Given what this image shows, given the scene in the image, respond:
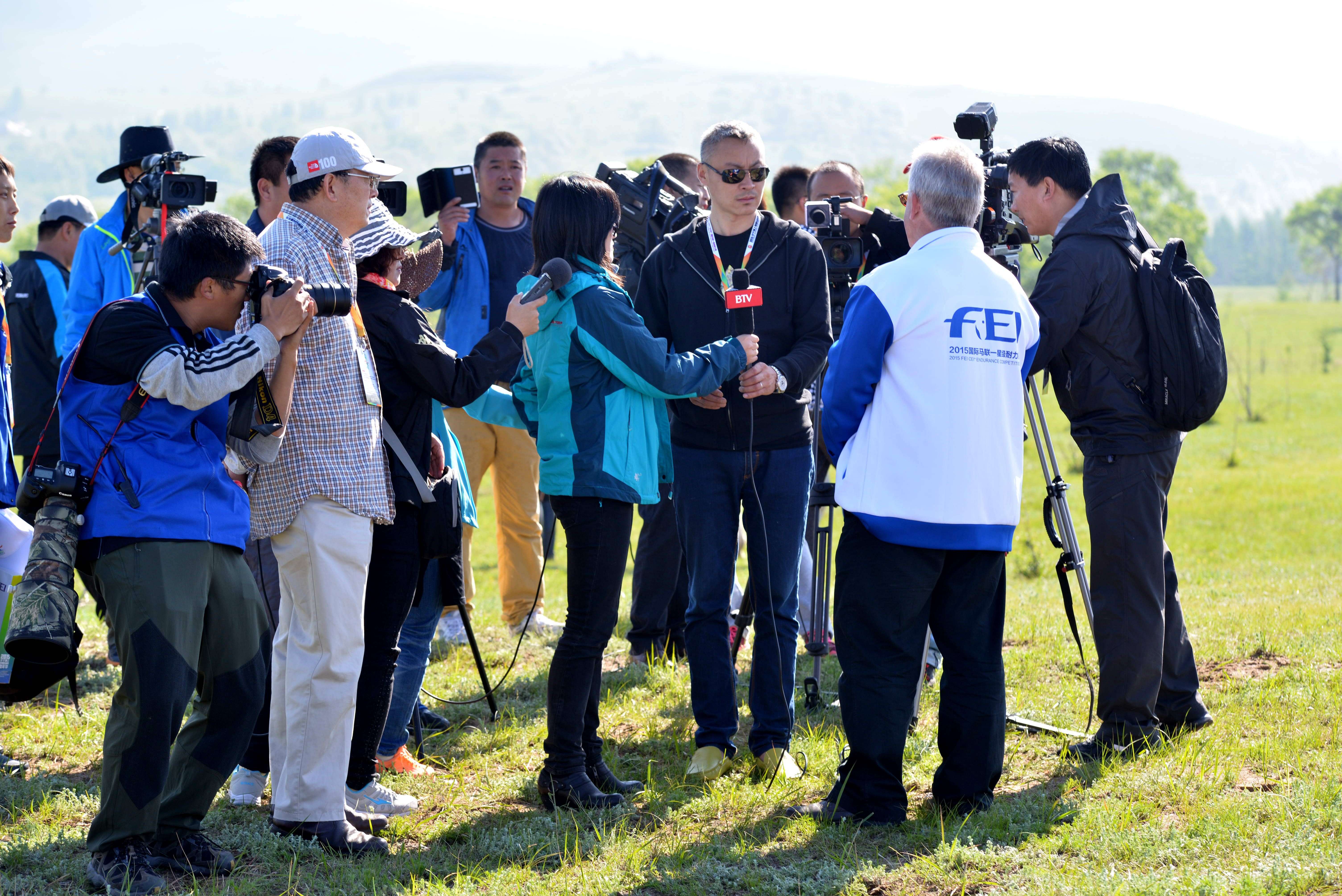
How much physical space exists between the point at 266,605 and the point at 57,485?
3.78 feet

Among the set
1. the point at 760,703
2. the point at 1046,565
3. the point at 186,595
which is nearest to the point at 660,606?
the point at 760,703

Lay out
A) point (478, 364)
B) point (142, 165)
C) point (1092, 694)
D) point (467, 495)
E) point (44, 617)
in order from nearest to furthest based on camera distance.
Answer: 1. point (44, 617)
2. point (478, 364)
3. point (467, 495)
4. point (1092, 694)
5. point (142, 165)

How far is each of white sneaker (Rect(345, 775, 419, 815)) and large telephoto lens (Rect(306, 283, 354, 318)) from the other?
1.72m

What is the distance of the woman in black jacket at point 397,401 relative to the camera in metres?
3.66

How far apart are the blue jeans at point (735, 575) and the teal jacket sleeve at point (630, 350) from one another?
552 mm

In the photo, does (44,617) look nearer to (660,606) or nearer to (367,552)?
(367,552)

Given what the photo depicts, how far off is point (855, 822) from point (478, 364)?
204 centimetres

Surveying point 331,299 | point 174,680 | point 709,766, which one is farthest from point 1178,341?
point 174,680

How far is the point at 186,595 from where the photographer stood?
126 inches

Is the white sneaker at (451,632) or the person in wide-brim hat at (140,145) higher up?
the person in wide-brim hat at (140,145)

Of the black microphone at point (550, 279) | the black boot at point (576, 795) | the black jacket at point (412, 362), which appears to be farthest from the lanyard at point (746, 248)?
the black boot at point (576, 795)

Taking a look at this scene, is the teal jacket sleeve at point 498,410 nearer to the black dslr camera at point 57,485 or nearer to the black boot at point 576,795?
the black boot at point 576,795

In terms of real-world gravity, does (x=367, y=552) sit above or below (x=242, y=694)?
above

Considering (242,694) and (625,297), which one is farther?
(625,297)
